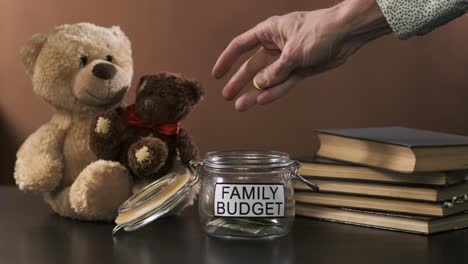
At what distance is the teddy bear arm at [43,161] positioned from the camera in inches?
Answer: 41.3

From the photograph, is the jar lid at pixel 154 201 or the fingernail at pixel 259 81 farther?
the fingernail at pixel 259 81

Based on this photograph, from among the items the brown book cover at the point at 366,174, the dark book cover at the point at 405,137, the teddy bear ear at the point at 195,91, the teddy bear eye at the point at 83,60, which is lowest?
the brown book cover at the point at 366,174

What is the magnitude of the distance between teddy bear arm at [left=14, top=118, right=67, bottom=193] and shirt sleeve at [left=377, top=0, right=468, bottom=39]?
1.67 feet

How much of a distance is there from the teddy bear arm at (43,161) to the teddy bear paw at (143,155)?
0.14 meters

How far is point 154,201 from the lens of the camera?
0.96 meters

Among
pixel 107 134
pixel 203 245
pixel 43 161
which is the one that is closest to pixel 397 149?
pixel 203 245

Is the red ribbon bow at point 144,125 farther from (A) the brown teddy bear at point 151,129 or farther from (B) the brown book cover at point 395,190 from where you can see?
(B) the brown book cover at point 395,190

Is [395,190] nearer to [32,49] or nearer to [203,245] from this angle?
[203,245]

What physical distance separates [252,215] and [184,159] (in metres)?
0.18

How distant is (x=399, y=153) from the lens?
0.97 meters

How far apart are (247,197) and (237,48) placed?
316 millimetres

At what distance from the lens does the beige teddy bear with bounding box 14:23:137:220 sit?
1029mm

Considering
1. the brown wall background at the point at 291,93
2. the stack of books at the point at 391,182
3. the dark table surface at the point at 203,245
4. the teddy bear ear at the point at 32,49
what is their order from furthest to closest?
1. the brown wall background at the point at 291,93
2. the teddy bear ear at the point at 32,49
3. the stack of books at the point at 391,182
4. the dark table surface at the point at 203,245

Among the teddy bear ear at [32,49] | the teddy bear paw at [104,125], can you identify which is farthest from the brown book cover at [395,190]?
the teddy bear ear at [32,49]
